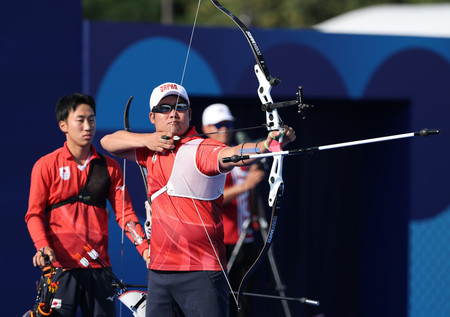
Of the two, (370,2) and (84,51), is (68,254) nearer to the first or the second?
(84,51)

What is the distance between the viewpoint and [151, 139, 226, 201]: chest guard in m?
3.19

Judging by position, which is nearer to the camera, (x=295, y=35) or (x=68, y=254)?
(x=68, y=254)

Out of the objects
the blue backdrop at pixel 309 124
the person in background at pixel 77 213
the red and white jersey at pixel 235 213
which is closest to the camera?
the person in background at pixel 77 213

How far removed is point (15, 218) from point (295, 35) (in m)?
2.50

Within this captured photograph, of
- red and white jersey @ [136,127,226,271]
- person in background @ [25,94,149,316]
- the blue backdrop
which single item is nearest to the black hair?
person in background @ [25,94,149,316]

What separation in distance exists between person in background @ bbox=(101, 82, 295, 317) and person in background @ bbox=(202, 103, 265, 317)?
4.70 ft

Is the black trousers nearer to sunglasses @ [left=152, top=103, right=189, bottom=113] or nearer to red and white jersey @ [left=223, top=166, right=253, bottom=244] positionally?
sunglasses @ [left=152, top=103, right=189, bottom=113]

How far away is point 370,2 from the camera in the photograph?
2234 cm

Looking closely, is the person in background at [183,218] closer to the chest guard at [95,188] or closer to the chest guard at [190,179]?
the chest guard at [190,179]

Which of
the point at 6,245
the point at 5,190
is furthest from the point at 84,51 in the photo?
the point at 6,245

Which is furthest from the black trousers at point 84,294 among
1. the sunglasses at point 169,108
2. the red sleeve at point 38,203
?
the sunglasses at point 169,108

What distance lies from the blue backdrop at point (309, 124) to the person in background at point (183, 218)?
1.95 m

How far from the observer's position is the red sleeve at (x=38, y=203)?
3633 millimetres

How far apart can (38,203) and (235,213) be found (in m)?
1.71
